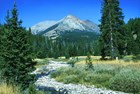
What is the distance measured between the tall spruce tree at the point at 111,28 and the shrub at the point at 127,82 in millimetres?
25082

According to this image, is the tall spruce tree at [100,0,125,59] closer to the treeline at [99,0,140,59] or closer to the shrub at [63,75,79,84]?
the treeline at [99,0,140,59]

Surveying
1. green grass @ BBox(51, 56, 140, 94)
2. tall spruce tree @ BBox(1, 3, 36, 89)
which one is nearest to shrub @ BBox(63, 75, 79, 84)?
green grass @ BBox(51, 56, 140, 94)

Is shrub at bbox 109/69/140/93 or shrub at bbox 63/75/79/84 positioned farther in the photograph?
shrub at bbox 63/75/79/84

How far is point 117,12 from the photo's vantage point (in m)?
49.2

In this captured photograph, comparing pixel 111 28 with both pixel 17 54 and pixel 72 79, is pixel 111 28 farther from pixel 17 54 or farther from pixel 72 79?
pixel 17 54

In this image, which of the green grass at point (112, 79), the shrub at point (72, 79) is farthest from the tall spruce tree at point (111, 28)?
the shrub at point (72, 79)

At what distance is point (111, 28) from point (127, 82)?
1090 inches

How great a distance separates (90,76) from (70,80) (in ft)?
8.40

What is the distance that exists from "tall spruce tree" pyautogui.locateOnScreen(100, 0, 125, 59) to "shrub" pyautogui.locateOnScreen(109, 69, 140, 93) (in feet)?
82.3

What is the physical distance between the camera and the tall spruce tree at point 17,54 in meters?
16.8

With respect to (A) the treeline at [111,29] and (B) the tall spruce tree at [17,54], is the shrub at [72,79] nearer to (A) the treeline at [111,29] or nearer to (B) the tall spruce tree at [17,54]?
(B) the tall spruce tree at [17,54]

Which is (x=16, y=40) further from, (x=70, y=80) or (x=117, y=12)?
(x=117, y=12)

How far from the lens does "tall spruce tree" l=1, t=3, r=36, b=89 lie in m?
16.8

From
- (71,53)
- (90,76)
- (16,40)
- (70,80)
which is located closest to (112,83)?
(90,76)
